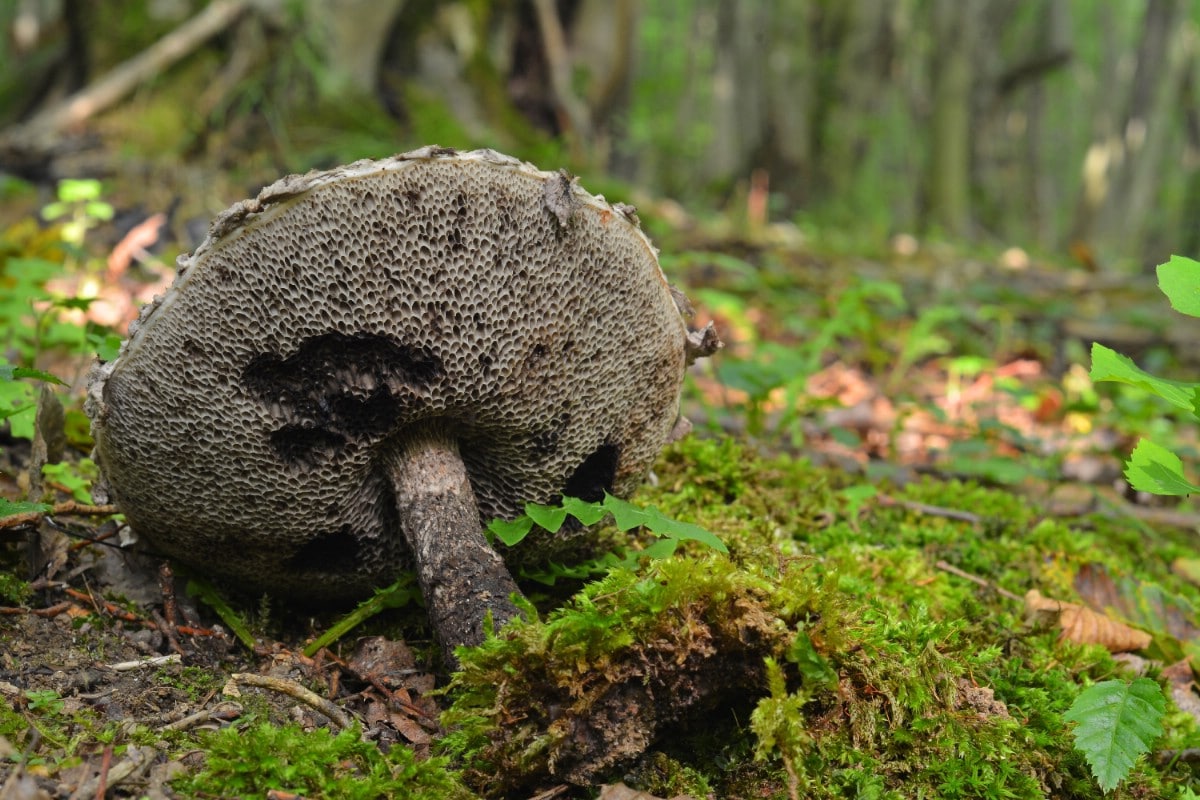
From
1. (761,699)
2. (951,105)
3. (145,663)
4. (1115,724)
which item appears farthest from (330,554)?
(951,105)

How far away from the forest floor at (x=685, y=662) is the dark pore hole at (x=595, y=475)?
13 centimetres

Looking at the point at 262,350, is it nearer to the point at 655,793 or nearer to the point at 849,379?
the point at 655,793

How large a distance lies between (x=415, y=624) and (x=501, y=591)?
44 cm

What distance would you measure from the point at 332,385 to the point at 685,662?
1022 mm

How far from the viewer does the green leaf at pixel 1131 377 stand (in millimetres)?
1772

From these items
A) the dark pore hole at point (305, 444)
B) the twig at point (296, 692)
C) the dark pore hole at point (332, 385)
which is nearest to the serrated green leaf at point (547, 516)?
the dark pore hole at point (332, 385)

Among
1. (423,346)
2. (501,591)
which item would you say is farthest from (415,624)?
(423,346)

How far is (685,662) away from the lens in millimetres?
1765

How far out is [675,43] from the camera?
114 ft

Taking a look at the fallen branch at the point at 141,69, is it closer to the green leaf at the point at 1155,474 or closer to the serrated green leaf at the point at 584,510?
the serrated green leaf at the point at 584,510

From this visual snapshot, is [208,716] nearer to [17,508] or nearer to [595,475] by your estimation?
[17,508]

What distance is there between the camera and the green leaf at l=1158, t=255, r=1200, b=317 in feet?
6.08

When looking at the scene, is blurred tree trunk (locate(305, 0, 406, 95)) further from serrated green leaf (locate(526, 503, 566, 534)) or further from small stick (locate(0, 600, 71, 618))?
serrated green leaf (locate(526, 503, 566, 534))

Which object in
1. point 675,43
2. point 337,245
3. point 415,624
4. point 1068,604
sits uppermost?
point 337,245
